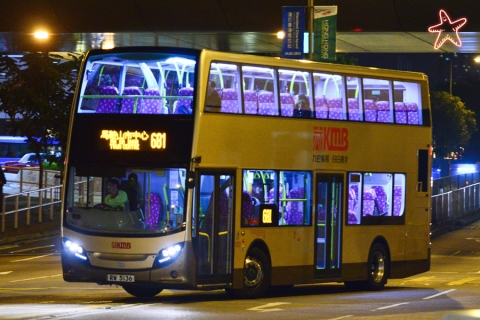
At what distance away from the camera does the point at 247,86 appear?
1594cm

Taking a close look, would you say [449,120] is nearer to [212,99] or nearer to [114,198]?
[212,99]

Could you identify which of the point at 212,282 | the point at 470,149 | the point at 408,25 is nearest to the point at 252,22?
the point at 408,25

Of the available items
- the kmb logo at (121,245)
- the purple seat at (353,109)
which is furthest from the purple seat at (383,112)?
the kmb logo at (121,245)

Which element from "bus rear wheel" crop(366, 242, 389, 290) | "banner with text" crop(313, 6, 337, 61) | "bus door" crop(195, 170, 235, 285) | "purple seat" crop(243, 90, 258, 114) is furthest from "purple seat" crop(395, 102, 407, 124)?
"bus door" crop(195, 170, 235, 285)

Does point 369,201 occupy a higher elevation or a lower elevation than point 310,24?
lower

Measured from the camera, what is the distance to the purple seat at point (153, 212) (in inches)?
579

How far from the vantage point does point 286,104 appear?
16828mm

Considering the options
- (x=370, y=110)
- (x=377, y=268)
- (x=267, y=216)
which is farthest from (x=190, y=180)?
(x=377, y=268)

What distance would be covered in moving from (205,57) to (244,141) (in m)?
1.64

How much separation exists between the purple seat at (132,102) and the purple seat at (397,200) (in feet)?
20.5

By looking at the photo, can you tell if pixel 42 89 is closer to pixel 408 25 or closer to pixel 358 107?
pixel 408 25

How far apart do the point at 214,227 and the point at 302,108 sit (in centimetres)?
307

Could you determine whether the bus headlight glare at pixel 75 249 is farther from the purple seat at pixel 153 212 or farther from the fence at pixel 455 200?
the fence at pixel 455 200

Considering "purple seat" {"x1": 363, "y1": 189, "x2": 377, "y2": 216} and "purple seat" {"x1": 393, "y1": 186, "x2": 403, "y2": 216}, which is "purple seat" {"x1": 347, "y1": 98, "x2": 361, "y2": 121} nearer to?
"purple seat" {"x1": 363, "y1": 189, "x2": 377, "y2": 216}
